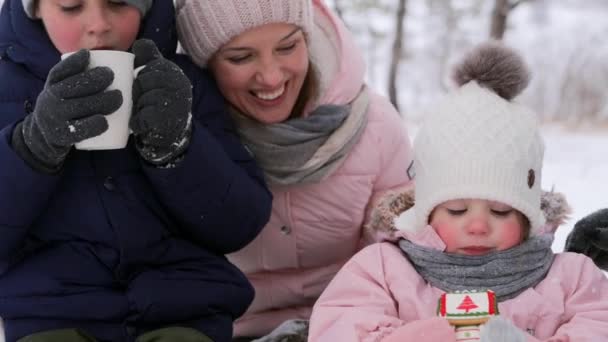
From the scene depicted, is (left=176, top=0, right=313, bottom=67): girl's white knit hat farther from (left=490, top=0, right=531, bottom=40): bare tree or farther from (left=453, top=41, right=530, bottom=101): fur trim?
(left=490, top=0, right=531, bottom=40): bare tree

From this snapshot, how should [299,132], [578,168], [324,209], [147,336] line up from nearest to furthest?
[147,336] → [299,132] → [324,209] → [578,168]

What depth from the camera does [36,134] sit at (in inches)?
58.9

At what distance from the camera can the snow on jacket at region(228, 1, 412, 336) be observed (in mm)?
2092

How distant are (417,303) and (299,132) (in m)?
0.56

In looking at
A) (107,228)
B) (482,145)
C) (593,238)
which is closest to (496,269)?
(482,145)

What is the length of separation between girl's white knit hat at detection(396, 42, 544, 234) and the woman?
31cm

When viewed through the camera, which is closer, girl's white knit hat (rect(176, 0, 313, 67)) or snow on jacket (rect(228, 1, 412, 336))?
girl's white knit hat (rect(176, 0, 313, 67))

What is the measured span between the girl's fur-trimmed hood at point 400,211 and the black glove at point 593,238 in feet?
0.41

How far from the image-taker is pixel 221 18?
1832mm

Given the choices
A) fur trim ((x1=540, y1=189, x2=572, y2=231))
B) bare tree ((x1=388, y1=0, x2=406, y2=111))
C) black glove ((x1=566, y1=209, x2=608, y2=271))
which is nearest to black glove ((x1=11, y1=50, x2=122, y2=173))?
fur trim ((x1=540, y1=189, x2=572, y2=231))

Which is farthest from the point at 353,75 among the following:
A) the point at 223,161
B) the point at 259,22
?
the point at 223,161

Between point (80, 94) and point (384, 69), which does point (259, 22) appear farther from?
point (384, 69)

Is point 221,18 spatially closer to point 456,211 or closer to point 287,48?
point 287,48

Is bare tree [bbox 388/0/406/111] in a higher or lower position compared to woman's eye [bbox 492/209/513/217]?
lower
